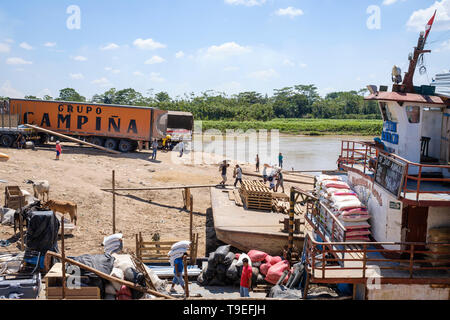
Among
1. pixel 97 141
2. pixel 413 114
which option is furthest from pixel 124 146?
pixel 413 114

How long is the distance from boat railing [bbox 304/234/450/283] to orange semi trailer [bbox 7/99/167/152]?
76.1ft

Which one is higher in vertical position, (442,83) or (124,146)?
(442,83)

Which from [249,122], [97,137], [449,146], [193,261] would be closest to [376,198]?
[449,146]

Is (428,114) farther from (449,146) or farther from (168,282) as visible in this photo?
(168,282)

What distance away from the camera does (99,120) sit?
30969mm

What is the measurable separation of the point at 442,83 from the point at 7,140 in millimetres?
27158

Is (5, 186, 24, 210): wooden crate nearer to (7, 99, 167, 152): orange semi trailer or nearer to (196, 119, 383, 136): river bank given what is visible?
(7, 99, 167, 152): orange semi trailer

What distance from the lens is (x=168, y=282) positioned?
10977 mm

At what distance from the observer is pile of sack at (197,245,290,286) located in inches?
425

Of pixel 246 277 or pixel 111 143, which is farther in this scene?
pixel 111 143

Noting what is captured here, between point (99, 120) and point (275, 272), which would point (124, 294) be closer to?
point (275, 272)

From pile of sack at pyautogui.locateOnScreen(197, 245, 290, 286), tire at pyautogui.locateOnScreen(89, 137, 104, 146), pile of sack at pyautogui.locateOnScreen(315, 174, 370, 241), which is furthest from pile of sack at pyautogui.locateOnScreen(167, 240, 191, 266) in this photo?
tire at pyautogui.locateOnScreen(89, 137, 104, 146)

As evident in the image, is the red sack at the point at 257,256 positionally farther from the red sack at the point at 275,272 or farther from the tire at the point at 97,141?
the tire at the point at 97,141

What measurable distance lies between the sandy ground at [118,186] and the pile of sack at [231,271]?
2780 millimetres
